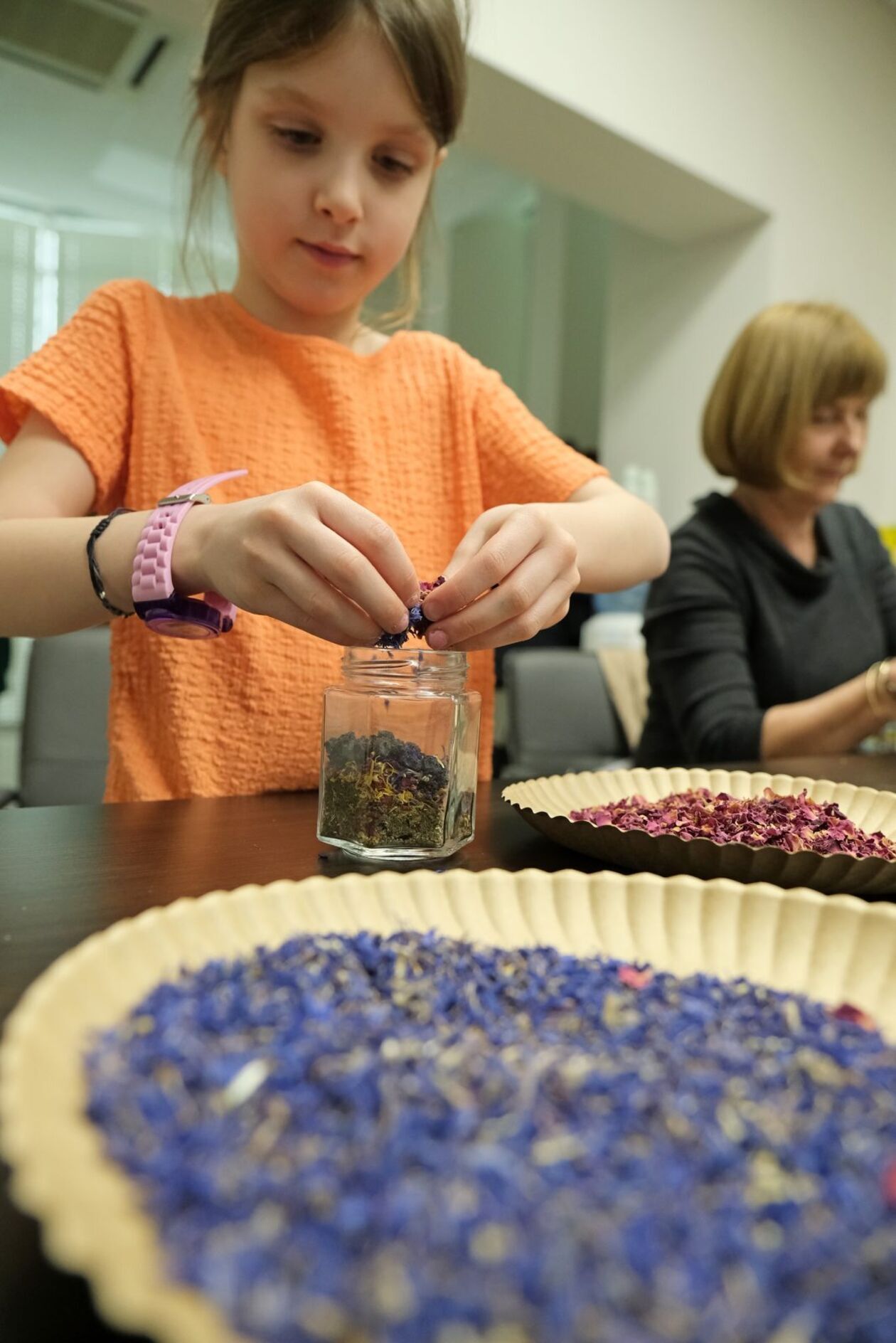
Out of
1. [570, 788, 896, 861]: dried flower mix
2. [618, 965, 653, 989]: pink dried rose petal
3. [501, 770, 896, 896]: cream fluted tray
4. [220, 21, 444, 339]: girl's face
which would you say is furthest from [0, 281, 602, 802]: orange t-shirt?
[618, 965, 653, 989]: pink dried rose petal

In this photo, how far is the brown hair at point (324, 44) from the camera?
873 mm

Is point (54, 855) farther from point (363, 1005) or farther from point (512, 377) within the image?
point (512, 377)

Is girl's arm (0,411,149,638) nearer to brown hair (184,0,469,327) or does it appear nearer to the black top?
brown hair (184,0,469,327)

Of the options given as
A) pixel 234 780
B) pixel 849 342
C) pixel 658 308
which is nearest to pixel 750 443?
pixel 849 342

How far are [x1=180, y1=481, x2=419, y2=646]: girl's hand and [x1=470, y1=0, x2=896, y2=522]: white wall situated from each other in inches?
82.2

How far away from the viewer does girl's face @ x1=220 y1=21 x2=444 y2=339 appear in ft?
2.90

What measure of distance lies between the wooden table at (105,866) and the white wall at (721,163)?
83.9 inches

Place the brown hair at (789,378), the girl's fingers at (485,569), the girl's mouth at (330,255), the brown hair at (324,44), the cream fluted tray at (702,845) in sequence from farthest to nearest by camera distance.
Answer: the brown hair at (789,378) → the girl's mouth at (330,255) → the brown hair at (324,44) → the girl's fingers at (485,569) → the cream fluted tray at (702,845)

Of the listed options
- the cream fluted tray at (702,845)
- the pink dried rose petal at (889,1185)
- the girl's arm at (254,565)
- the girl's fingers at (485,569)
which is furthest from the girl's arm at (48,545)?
the pink dried rose petal at (889,1185)

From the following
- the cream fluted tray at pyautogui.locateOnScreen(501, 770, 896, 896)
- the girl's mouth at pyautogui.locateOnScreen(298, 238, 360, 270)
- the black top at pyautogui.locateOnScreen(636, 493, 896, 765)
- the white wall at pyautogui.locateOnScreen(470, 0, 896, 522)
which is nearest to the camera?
the cream fluted tray at pyautogui.locateOnScreen(501, 770, 896, 896)

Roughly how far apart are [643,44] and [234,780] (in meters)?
2.46

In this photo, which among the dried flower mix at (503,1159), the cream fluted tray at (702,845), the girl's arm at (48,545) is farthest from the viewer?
the girl's arm at (48,545)

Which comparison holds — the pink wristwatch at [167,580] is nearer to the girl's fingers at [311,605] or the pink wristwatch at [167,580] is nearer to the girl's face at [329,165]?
the girl's fingers at [311,605]

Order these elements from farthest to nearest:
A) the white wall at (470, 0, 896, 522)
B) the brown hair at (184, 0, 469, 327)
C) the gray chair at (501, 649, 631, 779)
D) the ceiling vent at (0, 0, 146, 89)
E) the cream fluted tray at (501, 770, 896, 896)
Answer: the ceiling vent at (0, 0, 146, 89)
the white wall at (470, 0, 896, 522)
the gray chair at (501, 649, 631, 779)
the brown hair at (184, 0, 469, 327)
the cream fluted tray at (501, 770, 896, 896)
